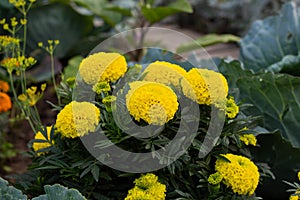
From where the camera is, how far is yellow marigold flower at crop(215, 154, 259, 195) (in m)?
1.45

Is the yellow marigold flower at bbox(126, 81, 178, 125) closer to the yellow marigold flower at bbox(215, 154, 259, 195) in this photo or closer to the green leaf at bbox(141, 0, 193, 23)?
the yellow marigold flower at bbox(215, 154, 259, 195)

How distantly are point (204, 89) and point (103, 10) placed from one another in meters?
2.06

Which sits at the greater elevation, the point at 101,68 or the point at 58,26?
the point at 101,68

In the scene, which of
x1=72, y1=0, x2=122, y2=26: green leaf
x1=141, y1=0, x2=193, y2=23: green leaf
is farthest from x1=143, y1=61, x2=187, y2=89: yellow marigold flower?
x1=72, y1=0, x2=122, y2=26: green leaf

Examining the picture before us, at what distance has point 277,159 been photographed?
6.59 feet

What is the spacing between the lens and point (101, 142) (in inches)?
57.6

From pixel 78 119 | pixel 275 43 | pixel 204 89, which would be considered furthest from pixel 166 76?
pixel 275 43

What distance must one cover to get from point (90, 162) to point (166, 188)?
239 mm

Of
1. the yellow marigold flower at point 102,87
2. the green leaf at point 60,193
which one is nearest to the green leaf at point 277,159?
the yellow marigold flower at point 102,87

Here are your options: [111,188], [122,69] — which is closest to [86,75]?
[122,69]

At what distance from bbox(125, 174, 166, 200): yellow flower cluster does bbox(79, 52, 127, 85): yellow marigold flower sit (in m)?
0.33

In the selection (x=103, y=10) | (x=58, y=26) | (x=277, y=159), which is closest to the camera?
(x=277, y=159)

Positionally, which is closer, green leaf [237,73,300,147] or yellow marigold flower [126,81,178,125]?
yellow marigold flower [126,81,178,125]

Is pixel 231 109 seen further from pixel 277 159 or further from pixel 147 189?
pixel 277 159
